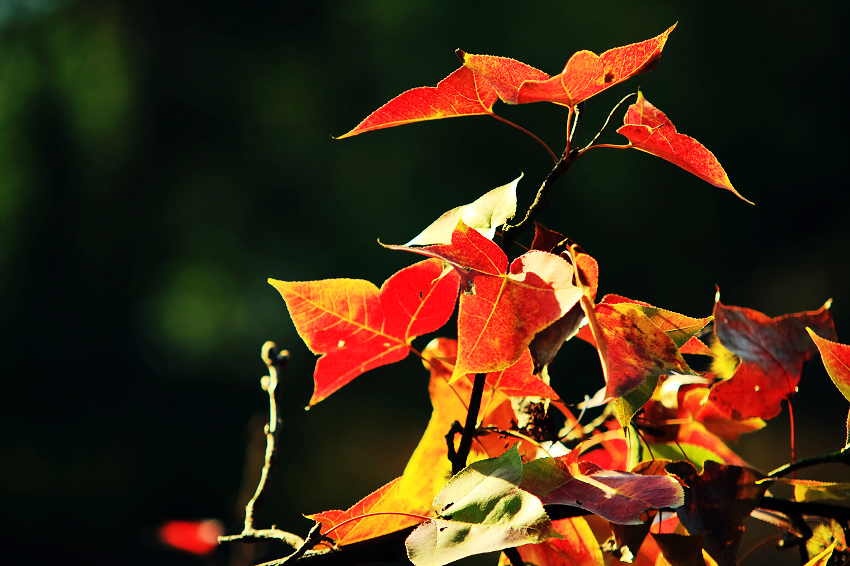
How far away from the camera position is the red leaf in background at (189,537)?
0.51 m

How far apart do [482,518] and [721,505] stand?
0.28 feet

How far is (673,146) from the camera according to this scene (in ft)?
0.68

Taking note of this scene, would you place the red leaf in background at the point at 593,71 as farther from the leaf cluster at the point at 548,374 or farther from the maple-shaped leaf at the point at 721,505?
the maple-shaped leaf at the point at 721,505

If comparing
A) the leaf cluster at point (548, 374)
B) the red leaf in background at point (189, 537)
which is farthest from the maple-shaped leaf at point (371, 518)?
the red leaf in background at point (189, 537)

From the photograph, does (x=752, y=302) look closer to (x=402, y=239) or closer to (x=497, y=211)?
(x=402, y=239)

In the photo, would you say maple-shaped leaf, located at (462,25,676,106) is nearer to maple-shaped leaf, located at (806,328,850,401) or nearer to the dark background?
maple-shaped leaf, located at (806,328,850,401)

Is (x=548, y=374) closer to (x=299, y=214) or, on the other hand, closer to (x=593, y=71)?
(x=593, y=71)

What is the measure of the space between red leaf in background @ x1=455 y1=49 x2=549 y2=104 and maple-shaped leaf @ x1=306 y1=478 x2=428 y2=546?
14 centimetres

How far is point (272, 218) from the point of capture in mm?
3984

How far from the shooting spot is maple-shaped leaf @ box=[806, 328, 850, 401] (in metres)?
0.22

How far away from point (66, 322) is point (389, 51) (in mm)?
2645

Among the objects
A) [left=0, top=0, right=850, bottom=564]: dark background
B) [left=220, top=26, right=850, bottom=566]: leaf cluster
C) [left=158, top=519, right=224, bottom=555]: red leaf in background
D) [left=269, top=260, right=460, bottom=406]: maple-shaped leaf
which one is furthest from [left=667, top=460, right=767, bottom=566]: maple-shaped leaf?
[left=0, top=0, right=850, bottom=564]: dark background

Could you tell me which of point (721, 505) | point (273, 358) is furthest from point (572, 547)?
point (273, 358)

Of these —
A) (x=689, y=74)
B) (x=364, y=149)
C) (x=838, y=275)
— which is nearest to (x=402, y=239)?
(x=364, y=149)
